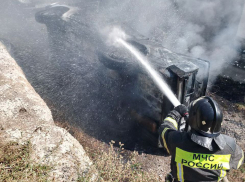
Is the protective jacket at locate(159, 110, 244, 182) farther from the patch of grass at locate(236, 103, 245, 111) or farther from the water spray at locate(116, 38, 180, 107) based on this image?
the patch of grass at locate(236, 103, 245, 111)

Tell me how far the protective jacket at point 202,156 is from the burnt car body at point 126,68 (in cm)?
152

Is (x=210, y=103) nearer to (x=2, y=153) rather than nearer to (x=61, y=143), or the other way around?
(x=61, y=143)

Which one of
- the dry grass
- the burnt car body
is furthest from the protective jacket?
the dry grass

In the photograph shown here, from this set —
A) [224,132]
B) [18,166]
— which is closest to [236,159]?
[18,166]

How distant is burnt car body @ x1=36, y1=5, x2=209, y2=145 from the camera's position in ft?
11.7

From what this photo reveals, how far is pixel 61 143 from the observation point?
8.47 ft

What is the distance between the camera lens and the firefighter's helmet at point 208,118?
1857 millimetres

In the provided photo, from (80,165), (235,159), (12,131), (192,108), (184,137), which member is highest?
(192,108)

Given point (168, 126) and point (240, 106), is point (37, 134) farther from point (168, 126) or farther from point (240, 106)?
point (240, 106)

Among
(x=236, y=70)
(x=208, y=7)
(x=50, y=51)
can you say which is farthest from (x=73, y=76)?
(x=208, y=7)

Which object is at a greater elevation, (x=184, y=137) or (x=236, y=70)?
(x=184, y=137)

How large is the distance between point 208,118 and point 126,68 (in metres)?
2.67

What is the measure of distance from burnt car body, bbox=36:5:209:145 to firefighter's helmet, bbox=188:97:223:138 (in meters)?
1.40

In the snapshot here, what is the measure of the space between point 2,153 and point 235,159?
7.79ft
